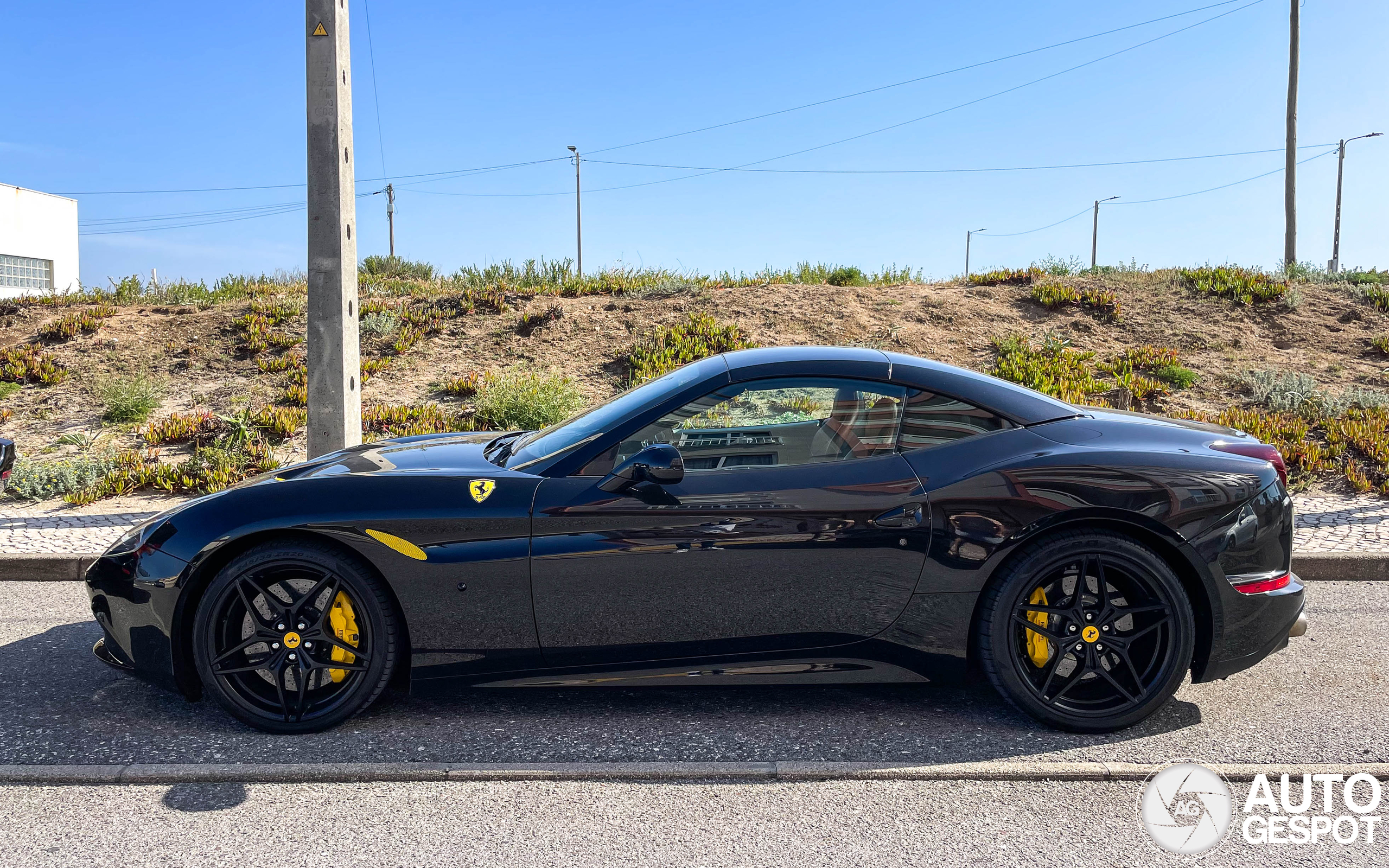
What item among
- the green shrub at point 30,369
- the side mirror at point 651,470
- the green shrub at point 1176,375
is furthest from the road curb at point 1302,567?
the green shrub at point 30,369

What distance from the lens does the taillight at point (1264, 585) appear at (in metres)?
3.36

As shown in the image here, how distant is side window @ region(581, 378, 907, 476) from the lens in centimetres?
340

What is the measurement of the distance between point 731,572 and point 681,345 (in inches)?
362

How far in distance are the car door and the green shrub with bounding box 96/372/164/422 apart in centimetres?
942

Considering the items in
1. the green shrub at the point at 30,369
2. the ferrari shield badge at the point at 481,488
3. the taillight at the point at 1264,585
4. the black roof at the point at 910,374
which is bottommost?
the taillight at the point at 1264,585

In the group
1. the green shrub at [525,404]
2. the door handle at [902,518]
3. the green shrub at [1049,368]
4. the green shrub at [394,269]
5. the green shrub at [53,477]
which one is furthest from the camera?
the green shrub at [394,269]

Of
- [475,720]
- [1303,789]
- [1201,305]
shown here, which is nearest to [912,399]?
[1303,789]

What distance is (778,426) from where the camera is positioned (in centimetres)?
352

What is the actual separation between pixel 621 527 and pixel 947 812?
1.37m

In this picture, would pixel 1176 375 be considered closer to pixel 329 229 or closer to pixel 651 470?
pixel 329 229

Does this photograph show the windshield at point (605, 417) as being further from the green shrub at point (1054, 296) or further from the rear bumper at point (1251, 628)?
→ the green shrub at point (1054, 296)

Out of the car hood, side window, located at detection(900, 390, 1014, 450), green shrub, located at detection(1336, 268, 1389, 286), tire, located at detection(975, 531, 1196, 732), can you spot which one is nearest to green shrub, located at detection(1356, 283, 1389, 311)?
green shrub, located at detection(1336, 268, 1389, 286)

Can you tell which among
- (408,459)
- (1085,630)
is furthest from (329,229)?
(1085,630)

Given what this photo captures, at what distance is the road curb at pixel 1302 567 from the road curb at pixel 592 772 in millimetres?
3124
